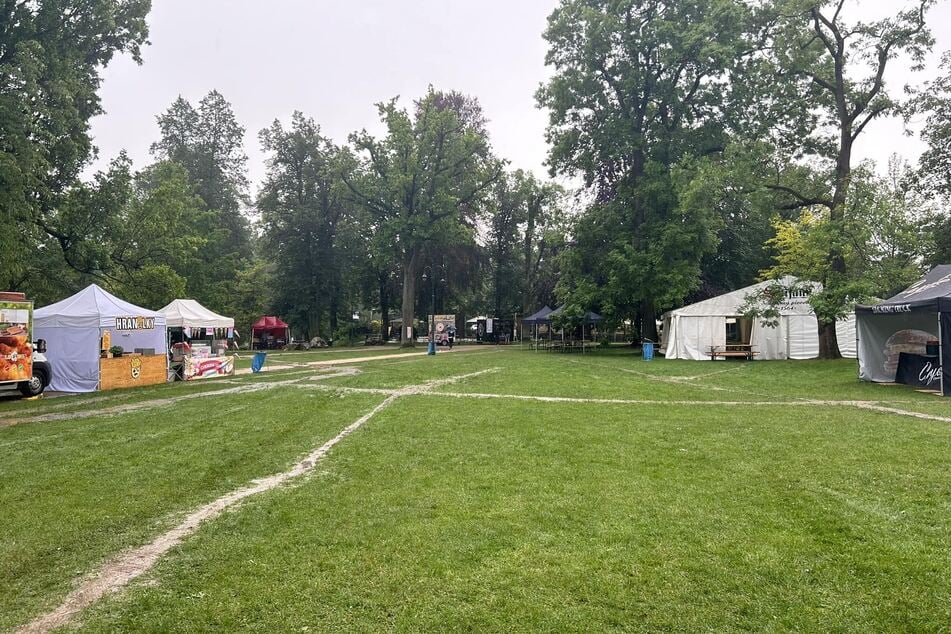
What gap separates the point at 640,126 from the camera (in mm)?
27016

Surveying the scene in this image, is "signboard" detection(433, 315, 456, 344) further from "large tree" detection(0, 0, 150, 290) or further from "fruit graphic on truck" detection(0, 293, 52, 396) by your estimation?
"fruit graphic on truck" detection(0, 293, 52, 396)

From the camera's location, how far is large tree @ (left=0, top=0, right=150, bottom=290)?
1636 cm

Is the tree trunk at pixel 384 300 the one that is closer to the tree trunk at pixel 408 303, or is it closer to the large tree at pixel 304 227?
the large tree at pixel 304 227

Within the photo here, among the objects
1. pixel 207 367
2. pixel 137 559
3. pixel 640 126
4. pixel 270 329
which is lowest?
pixel 137 559

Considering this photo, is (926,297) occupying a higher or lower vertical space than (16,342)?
higher

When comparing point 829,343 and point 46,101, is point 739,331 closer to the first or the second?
point 829,343

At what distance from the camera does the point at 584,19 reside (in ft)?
88.8

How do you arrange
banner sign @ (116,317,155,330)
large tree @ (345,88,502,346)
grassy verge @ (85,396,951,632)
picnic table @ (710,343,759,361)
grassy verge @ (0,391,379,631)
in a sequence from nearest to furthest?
grassy verge @ (85,396,951,632)
grassy verge @ (0,391,379,631)
banner sign @ (116,317,155,330)
picnic table @ (710,343,759,361)
large tree @ (345,88,502,346)

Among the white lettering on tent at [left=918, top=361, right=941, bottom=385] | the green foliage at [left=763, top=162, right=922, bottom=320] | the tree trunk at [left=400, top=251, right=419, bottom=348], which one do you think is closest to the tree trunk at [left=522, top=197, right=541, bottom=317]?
the tree trunk at [left=400, top=251, right=419, bottom=348]

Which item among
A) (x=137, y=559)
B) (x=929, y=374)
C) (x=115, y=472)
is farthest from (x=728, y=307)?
(x=137, y=559)

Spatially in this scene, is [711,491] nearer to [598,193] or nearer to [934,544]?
[934,544]

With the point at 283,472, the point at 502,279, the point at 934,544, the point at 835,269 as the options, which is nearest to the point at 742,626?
the point at 934,544

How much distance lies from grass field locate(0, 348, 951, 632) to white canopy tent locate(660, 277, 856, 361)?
46.2ft

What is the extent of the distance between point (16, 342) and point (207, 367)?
585 cm
